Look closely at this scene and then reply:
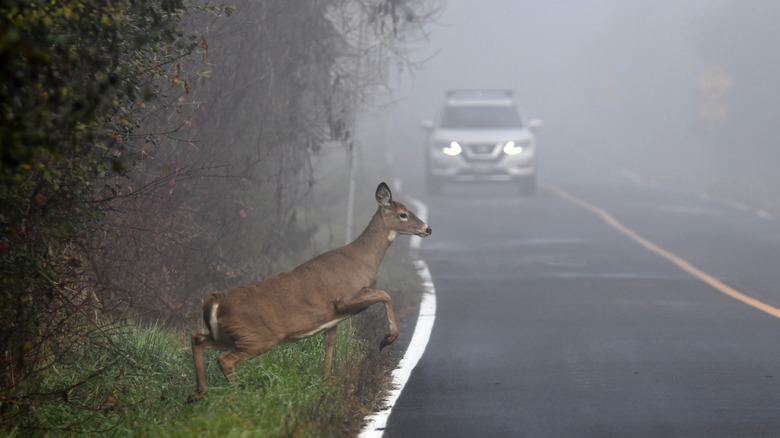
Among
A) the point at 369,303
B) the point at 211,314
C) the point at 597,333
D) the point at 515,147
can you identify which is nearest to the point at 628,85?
the point at 515,147

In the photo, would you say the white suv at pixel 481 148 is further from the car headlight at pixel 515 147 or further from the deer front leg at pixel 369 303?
the deer front leg at pixel 369 303

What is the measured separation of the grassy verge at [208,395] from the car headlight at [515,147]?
19.0m

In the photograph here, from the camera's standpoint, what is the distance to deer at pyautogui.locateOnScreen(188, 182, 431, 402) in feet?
26.3

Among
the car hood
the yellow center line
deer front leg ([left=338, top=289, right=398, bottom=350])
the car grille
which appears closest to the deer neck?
deer front leg ([left=338, top=289, right=398, bottom=350])

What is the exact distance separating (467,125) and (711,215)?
6.67m

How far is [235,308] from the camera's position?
802cm

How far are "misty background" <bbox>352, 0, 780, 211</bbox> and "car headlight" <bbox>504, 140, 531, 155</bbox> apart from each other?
3202 millimetres

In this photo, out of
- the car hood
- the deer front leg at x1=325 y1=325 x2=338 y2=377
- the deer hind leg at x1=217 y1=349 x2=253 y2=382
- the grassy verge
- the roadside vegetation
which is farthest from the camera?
the car hood

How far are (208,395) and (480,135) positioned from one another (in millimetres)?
21715

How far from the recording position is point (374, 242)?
9312mm

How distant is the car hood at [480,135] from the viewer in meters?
29.1

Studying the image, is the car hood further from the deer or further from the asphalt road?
the deer

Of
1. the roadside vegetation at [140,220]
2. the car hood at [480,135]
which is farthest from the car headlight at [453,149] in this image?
the roadside vegetation at [140,220]

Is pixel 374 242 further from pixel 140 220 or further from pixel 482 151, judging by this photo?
pixel 482 151
